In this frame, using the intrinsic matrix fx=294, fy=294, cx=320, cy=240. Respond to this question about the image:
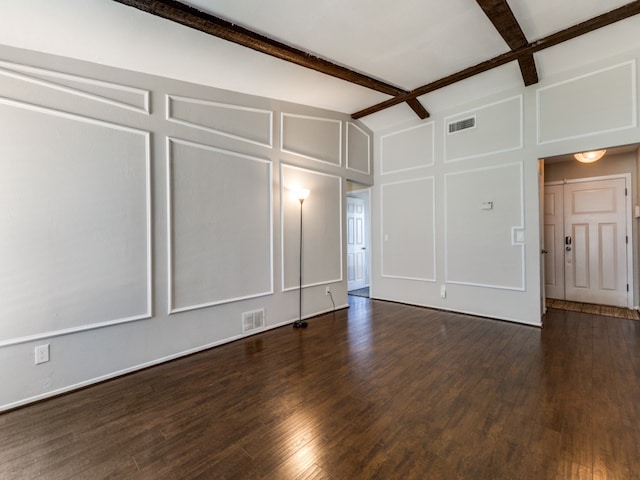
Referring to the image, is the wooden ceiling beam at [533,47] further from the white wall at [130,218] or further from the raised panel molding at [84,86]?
the raised panel molding at [84,86]

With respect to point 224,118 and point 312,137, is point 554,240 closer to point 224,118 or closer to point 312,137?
point 312,137

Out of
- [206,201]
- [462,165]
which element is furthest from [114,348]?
[462,165]

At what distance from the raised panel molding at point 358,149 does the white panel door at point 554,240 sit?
330cm

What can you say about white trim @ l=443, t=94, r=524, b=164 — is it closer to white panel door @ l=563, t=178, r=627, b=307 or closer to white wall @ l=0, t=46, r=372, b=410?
white panel door @ l=563, t=178, r=627, b=307

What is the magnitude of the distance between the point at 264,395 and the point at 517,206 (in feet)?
13.0

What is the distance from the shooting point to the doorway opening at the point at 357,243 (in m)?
6.64

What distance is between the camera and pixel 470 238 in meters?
4.45

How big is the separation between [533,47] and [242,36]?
3152 millimetres

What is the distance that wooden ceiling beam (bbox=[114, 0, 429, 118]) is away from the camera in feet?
7.47

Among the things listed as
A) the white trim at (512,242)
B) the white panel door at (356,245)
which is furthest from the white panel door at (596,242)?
the white panel door at (356,245)

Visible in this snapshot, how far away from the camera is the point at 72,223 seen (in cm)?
239

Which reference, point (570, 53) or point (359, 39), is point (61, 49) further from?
point (570, 53)

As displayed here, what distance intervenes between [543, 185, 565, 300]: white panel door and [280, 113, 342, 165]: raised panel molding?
12.9 ft

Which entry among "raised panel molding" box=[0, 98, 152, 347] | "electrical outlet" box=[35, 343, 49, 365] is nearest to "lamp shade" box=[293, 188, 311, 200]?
"raised panel molding" box=[0, 98, 152, 347]
